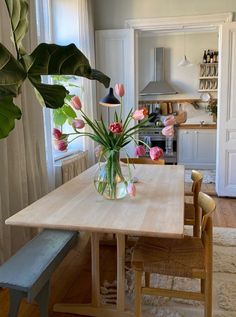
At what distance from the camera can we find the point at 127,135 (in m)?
1.75

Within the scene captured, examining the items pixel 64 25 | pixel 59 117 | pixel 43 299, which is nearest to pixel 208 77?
pixel 64 25

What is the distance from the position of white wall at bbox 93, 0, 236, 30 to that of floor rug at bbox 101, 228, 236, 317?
121 inches

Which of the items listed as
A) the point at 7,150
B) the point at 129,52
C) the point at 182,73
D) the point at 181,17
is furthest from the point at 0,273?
the point at 182,73

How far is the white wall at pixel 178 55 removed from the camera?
667cm

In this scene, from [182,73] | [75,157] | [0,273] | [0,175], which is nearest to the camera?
[0,273]

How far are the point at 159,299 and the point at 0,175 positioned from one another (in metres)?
1.32

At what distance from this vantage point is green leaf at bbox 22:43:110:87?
42.8 inches

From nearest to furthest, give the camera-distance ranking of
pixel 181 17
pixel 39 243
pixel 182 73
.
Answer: pixel 39 243
pixel 181 17
pixel 182 73

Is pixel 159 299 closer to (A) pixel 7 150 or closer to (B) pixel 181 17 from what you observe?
(A) pixel 7 150

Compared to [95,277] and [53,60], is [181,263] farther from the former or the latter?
[53,60]

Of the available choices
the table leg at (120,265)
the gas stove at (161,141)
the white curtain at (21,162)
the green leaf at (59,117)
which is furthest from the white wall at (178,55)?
the table leg at (120,265)

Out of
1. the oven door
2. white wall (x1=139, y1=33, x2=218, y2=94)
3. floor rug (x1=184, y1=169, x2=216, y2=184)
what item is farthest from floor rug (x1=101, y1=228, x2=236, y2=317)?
white wall (x1=139, y1=33, x2=218, y2=94)

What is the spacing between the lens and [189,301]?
199 centimetres

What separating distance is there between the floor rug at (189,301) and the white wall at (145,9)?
10.1ft
